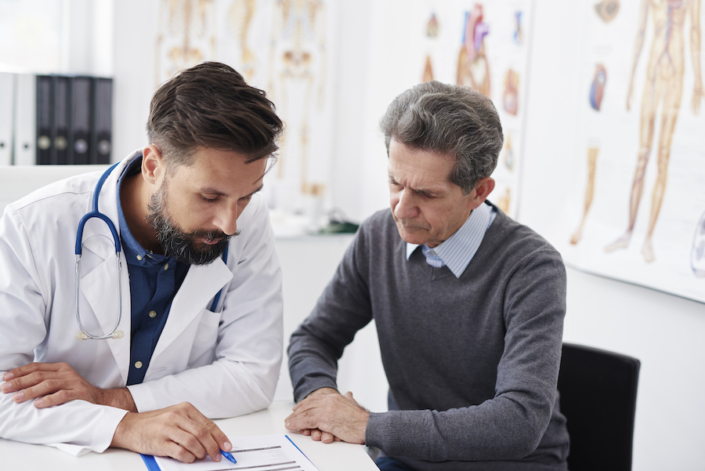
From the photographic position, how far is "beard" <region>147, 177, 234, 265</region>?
1.30 metres

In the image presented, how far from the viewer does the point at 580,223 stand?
199 cm

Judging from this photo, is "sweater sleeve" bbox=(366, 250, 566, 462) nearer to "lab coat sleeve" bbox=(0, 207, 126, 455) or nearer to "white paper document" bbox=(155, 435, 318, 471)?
"white paper document" bbox=(155, 435, 318, 471)

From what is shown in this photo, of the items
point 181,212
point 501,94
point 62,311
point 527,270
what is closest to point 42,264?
point 62,311

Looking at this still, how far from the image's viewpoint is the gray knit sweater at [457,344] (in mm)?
1275

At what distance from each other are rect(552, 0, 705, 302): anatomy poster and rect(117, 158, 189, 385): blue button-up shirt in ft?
3.95

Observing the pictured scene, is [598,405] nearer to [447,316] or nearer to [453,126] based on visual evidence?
[447,316]

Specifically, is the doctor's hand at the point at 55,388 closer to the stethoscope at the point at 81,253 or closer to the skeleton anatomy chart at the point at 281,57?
the stethoscope at the point at 81,253

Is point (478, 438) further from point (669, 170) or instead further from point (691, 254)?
point (669, 170)

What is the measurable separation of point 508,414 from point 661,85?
1.00 m

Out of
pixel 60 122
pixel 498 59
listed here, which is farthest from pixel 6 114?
pixel 498 59

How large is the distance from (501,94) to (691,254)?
2.91 ft

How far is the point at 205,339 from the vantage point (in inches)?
56.8

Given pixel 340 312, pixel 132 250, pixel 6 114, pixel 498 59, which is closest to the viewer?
pixel 132 250

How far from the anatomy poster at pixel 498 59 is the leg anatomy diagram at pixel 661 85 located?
0.46 m
